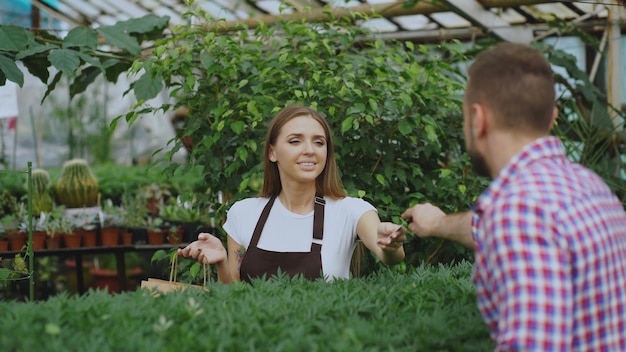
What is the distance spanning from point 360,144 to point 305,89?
38 cm

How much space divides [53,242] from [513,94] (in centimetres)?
436

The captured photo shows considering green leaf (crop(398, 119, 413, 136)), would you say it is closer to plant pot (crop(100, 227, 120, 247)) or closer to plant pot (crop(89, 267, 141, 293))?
plant pot (crop(100, 227, 120, 247))

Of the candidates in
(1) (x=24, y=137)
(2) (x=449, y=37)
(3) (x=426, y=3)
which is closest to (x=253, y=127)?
(3) (x=426, y=3)

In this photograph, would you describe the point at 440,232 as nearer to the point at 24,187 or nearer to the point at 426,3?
the point at 426,3

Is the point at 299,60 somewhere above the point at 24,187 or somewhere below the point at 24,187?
above

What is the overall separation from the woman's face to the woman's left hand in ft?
1.82

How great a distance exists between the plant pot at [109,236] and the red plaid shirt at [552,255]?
419 centimetres

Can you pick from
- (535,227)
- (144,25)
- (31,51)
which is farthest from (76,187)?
(535,227)

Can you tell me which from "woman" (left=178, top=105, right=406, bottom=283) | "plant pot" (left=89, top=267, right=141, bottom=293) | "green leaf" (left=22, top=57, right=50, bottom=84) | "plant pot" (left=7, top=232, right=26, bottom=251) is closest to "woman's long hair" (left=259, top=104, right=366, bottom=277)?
"woman" (left=178, top=105, right=406, bottom=283)

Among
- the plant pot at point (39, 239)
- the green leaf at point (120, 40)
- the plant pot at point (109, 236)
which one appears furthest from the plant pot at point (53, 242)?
the green leaf at point (120, 40)

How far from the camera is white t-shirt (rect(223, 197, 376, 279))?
9.38ft

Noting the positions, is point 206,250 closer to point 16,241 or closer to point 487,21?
point 16,241

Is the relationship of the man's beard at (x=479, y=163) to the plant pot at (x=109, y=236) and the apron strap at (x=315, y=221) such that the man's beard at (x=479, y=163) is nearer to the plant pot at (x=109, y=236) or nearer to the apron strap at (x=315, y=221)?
the apron strap at (x=315, y=221)

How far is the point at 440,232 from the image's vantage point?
2.02 m
